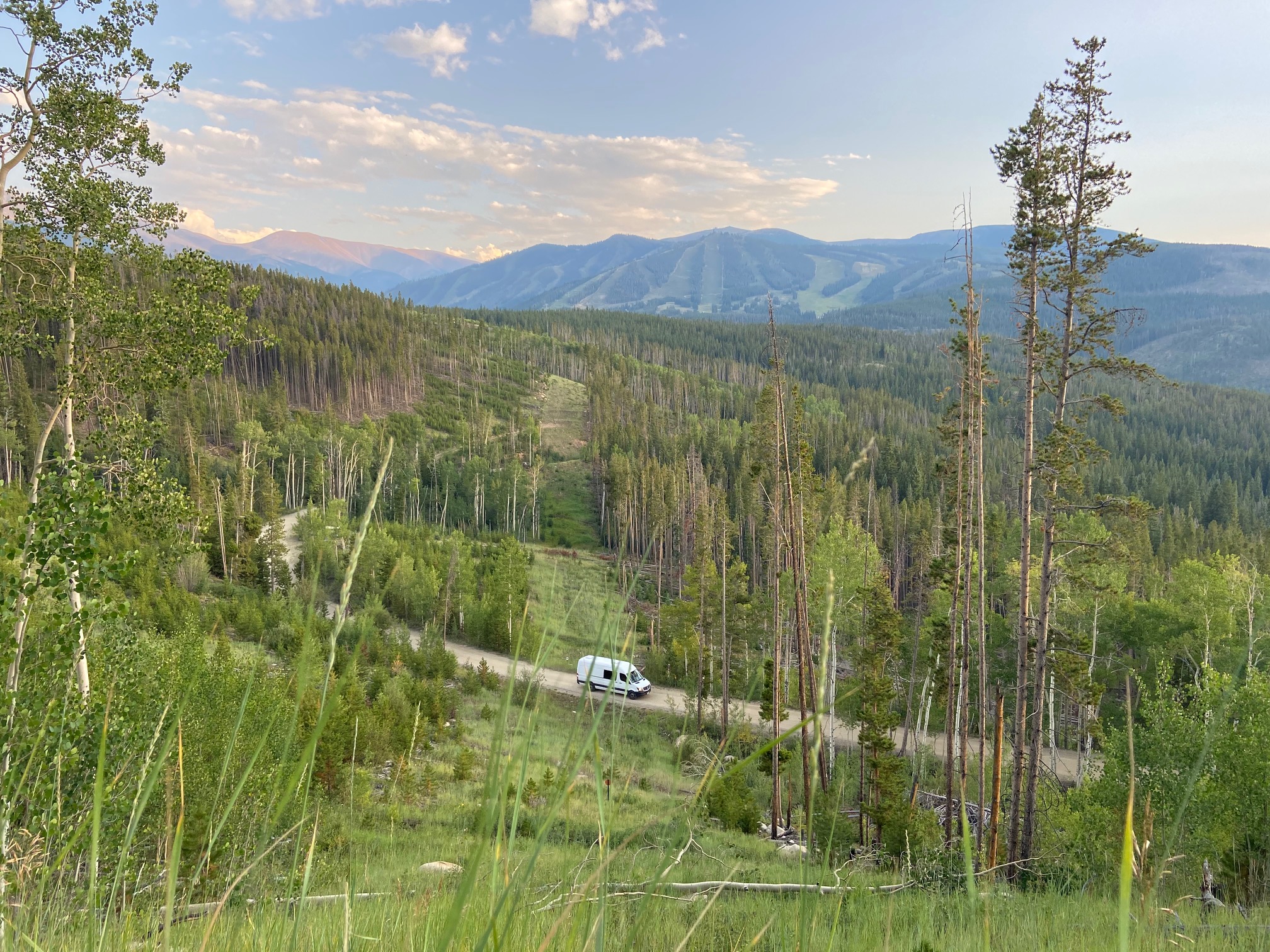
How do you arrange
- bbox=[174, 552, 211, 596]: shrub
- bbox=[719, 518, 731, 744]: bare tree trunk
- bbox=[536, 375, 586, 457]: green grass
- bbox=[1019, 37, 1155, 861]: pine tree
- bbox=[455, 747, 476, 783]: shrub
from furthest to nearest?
bbox=[536, 375, 586, 457]: green grass → bbox=[174, 552, 211, 596]: shrub → bbox=[719, 518, 731, 744]: bare tree trunk → bbox=[455, 747, 476, 783]: shrub → bbox=[1019, 37, 1155, 861]: pine tree

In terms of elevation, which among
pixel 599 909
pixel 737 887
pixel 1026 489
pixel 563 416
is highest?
pixel 599 909

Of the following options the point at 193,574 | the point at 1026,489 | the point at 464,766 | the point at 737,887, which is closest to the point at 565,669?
the point at 737,887

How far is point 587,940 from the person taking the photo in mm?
1703

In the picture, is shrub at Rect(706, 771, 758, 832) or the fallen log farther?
shrub at Rect(706, 771, 758, 832)

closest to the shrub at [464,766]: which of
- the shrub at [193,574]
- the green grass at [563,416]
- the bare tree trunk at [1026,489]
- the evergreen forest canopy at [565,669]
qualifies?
the evergreen forest canopy at [565,669]

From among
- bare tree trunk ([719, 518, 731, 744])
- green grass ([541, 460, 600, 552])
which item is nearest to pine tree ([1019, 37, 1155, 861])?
bare tree trunk ([719, 518, 731, 744])

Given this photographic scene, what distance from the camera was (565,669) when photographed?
2.08m

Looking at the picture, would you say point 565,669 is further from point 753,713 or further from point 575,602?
point 753,713

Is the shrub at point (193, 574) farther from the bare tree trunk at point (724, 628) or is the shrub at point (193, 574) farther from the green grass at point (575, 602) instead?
the green grass at point (575, 602)

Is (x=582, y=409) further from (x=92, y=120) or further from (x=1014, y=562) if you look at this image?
(x=92, y=120)

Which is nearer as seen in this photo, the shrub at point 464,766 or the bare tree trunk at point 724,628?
the shrub at point 464,766

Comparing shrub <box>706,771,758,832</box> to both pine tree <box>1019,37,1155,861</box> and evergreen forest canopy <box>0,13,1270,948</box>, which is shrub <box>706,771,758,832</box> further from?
pine tree <box>1019,37,1155,861</box>

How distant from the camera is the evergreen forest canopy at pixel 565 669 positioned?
1563 millimetres

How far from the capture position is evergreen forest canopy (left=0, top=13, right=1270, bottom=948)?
5.13 ft
